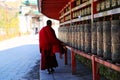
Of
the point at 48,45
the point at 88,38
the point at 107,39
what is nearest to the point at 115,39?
the point at 107,39

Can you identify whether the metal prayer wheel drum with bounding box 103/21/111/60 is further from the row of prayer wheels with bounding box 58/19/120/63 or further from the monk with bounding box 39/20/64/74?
the monk with bounding box 39/20/64/74

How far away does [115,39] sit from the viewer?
530 centimetres

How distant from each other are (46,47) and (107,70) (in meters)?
2.70

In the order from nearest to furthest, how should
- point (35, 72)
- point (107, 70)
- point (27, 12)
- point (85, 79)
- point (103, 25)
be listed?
1. point (103, 25)
2. point (107, 70)
3. point (85, 79)
4. point (35, 72)
5. point (27, 12)

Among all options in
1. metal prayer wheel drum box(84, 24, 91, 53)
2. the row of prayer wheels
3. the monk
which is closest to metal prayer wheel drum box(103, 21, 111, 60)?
the row of prayer wheels

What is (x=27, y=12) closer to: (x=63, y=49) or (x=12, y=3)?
(x=12, y=3)

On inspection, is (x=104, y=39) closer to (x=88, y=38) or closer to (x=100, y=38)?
(x=100, y=38)

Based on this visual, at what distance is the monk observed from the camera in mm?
10711

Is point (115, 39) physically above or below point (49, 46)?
above

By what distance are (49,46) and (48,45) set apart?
4cm

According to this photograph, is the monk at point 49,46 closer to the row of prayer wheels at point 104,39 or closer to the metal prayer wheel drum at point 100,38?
the row of prayer wheels at point 104,39

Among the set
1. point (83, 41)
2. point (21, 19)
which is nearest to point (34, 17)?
point (21, 19)

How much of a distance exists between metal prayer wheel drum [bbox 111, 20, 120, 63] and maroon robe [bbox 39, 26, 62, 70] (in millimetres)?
5324

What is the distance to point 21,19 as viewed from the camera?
234 feet
